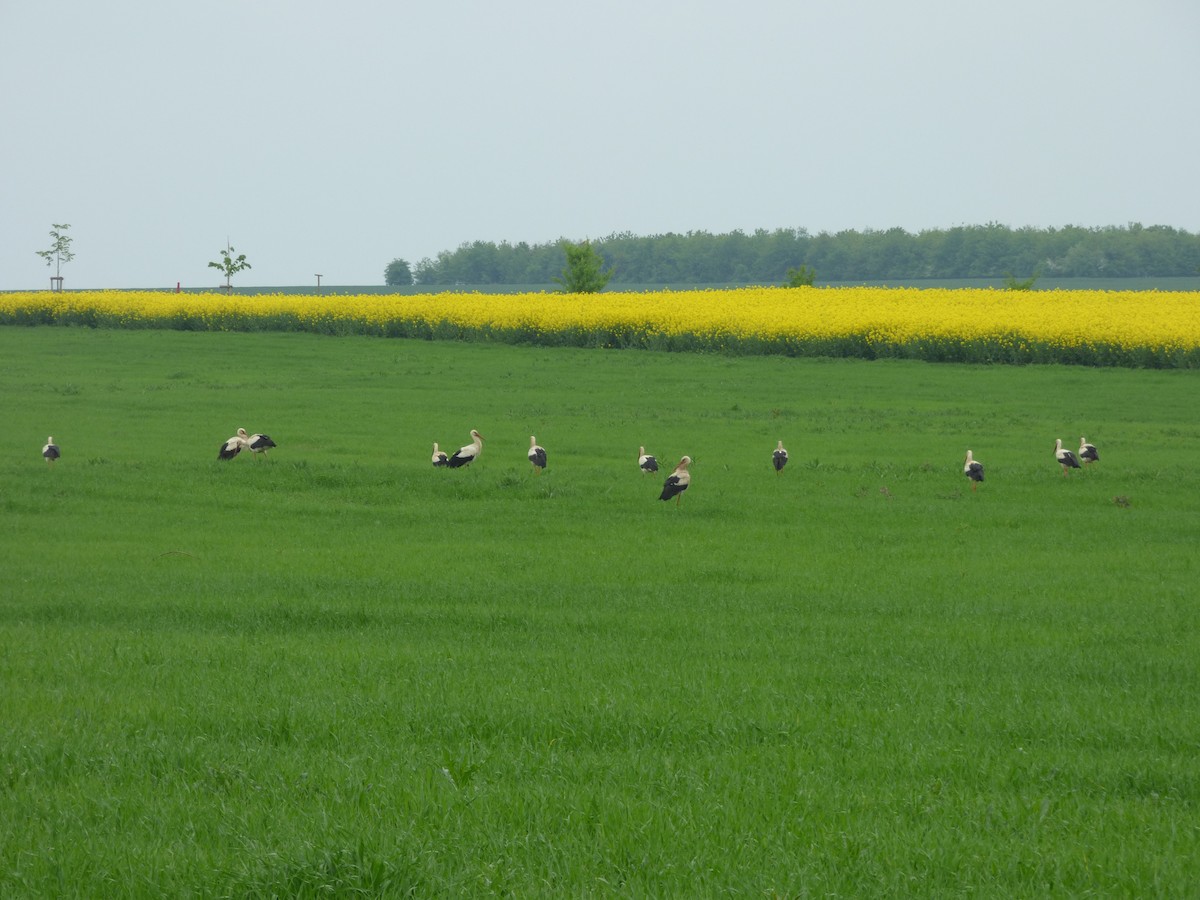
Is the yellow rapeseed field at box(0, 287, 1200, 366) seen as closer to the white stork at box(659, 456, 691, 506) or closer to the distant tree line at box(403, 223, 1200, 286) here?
the white stork at box(659, 456, 691, 506)

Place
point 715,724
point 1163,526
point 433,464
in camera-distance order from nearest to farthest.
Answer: point 715,724, point 1163,526, point 433,464

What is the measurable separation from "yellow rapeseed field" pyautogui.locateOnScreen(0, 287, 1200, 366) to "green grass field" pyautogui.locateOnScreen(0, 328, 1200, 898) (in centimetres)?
1789

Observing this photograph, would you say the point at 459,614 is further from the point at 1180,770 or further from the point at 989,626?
the point at 1180,770

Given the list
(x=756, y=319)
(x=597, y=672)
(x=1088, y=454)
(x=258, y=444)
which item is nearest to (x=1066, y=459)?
(x=1088, y=454)

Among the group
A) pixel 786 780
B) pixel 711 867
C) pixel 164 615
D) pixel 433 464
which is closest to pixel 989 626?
pixel 786 780

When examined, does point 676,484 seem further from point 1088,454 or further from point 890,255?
point 890,255

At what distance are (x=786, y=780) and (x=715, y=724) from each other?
1.17m

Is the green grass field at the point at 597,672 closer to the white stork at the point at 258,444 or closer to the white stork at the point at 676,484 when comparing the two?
the white stork at the point at 258,444

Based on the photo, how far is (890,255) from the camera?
440 ft

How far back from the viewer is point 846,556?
16.0 m

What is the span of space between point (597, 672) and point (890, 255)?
130 meters

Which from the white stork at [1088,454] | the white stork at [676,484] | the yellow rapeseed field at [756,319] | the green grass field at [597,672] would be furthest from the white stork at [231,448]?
the yellow rapeseed field at [756,319]

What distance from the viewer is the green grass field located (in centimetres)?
595

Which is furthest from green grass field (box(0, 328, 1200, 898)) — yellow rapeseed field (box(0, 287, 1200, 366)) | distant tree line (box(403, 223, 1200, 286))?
distant tree line (box(403, 223, 1200, 286))
